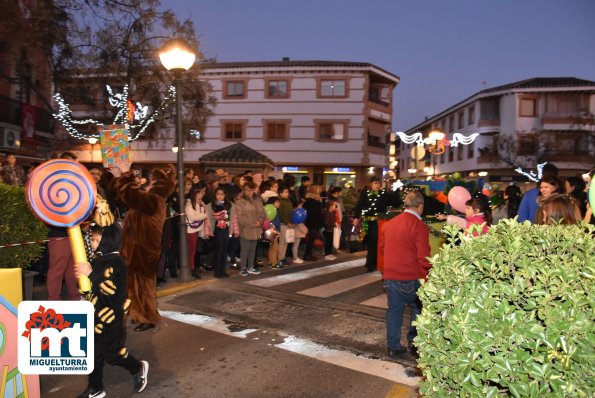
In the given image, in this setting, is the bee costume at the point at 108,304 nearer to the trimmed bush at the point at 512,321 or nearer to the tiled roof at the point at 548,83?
the trimmed bush at the point at 512,321

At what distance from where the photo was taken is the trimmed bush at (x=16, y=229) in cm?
551

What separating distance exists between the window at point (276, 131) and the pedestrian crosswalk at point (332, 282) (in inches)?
989

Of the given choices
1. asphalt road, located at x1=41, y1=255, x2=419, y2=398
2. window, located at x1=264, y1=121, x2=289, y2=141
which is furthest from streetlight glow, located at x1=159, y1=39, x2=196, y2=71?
window, located at x1=264, y1=121, x2=289, y2=141

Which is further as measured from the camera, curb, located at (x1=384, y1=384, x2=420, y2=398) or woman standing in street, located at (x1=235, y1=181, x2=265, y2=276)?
woman standing in street, located at (x1=235, y1=181, x2=265, y2=276)

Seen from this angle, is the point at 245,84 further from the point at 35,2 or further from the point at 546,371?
the point at 546,371

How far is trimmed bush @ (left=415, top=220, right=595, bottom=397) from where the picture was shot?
2.07m

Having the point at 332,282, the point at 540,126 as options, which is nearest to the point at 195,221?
the point at 332,282

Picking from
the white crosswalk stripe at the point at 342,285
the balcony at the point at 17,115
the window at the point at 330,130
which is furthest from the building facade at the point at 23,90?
the window at the point at 330,130

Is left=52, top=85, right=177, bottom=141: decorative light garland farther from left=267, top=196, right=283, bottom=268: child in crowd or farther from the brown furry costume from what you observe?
the brown furry costume

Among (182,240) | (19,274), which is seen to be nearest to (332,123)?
(182,240)

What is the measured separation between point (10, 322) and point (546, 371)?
3.52 meters

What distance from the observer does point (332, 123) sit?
3506 centimetres

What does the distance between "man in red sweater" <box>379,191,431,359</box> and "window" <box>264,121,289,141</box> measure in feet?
101

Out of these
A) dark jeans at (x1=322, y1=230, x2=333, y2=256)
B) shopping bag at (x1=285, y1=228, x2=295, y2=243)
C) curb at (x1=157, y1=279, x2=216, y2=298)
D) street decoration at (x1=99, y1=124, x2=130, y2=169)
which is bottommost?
curb at (x1=157, y1=279, x2=216, y2=298)
